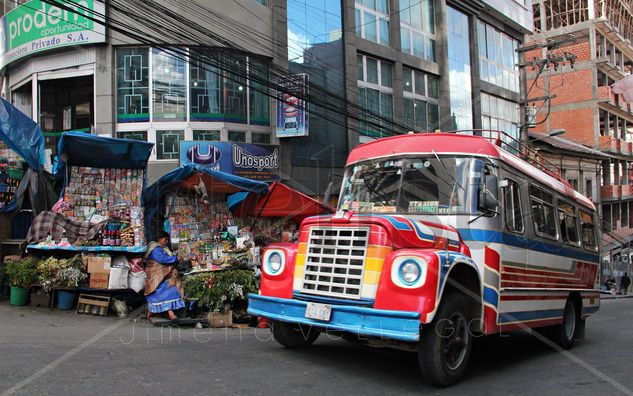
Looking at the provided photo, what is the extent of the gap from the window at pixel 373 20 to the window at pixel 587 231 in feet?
42.1

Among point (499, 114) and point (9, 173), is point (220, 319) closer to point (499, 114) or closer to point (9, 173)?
point (9, 173)

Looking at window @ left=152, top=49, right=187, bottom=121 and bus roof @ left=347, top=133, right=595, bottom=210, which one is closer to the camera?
bus roof @ left=347, top=133, right=595, bottom=210

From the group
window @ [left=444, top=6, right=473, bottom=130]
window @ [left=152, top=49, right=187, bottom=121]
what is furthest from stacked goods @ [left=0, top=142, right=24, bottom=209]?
window @ [left=444, top=6, right=473, bottom=130]

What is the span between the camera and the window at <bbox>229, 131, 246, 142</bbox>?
16656 mm

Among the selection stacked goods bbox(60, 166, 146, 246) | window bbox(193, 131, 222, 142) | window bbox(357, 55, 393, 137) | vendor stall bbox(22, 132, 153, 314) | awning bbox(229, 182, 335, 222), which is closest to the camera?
vendor stall bbox(22, 132, 153, 314)

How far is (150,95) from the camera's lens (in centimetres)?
1600

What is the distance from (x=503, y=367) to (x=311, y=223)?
3.17 m

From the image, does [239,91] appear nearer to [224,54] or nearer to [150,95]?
[224,54]

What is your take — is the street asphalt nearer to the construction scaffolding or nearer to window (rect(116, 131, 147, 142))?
window (rect(116, 131, 147, 142))

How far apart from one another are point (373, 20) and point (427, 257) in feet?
59.5

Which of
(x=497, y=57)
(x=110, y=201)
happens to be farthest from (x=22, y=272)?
(x=497, y=57)

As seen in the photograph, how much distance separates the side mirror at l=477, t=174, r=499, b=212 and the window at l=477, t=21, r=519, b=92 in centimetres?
2405

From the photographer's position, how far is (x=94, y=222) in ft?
33.8

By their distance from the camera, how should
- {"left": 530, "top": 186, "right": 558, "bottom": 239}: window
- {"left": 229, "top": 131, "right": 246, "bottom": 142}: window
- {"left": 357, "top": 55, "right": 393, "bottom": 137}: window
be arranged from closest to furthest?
{"left": 530, "top": 186, "right": 558, "bottom": 239}: window → {"left": 229, "top": 131, "right": 246, "bottom": 142}: window → {"left": 357, "top": 55, "right": 393, "bottom": 137}: window
